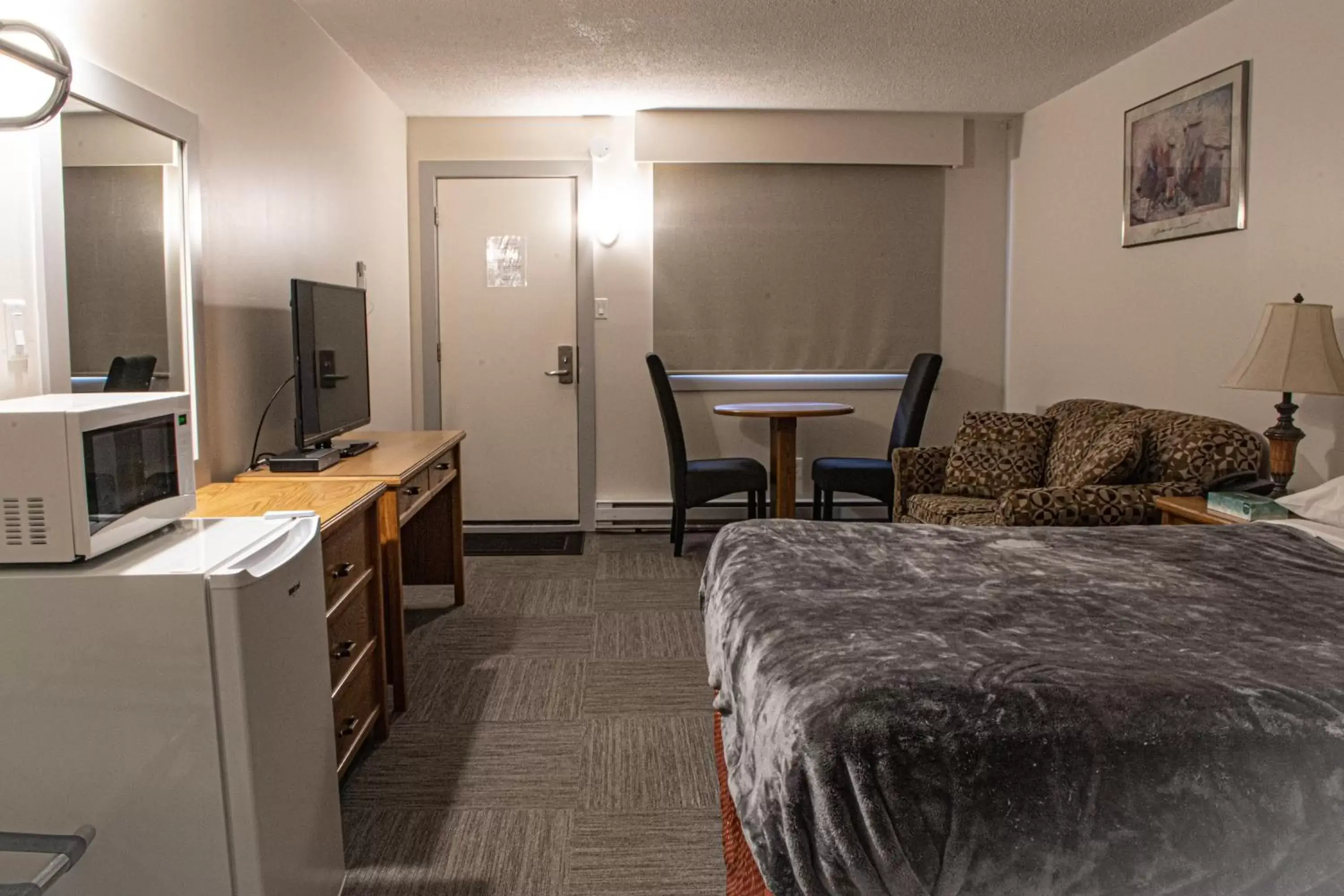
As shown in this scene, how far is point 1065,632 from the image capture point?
70.6 inches

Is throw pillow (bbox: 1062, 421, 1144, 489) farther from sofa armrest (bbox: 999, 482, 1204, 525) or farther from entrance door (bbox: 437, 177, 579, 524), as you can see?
entrance door (bbox: 437, 177, 579, 524)

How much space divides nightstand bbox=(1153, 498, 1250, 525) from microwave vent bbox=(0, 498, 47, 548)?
9.58 ft

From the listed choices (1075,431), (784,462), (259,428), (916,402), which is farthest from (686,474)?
(259,428)

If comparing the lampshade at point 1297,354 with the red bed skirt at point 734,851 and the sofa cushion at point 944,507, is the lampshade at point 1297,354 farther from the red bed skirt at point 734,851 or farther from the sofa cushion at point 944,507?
the red bed skirt at point 734,851

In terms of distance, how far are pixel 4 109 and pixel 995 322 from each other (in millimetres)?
5055

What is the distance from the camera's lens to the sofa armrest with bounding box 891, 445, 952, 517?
465cm

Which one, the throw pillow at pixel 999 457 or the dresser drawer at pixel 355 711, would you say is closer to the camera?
the dresser drawer at pixel 355 711

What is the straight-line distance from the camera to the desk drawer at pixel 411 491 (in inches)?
124

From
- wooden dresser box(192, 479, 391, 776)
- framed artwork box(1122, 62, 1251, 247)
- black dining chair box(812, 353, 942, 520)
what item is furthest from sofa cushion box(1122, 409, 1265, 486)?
wooden dresser box(192, 479, 391, 776)

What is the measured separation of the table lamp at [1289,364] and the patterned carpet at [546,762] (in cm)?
192

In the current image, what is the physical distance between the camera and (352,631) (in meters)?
2.69

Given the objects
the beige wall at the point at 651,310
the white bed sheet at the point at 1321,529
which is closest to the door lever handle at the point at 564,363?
Result: the beige wall at the point at 651,310

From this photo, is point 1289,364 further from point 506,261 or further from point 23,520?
point 506,261

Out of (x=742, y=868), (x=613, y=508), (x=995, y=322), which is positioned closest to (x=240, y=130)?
(x=742, y=868)
